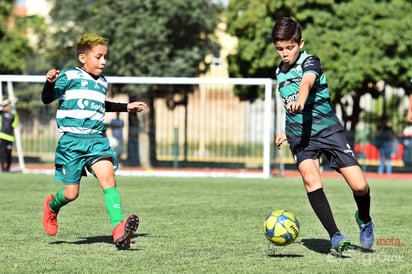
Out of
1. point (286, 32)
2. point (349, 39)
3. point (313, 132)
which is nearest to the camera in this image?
point (286, 32)

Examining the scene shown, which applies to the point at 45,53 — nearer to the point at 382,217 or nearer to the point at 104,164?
the point at 382,217

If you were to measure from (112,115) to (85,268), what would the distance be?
1627 cm

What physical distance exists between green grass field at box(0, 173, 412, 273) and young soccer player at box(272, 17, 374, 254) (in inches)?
16.1

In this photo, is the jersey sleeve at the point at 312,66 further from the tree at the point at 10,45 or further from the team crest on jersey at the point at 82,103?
the tree at the point at 10,45

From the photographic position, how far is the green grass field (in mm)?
6848

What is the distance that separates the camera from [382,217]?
36.4ft

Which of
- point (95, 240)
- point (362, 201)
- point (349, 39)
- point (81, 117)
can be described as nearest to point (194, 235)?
point (95, 240)

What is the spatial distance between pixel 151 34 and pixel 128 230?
2067 centimetres

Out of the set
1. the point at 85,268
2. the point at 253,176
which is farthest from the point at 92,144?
the point at 253,176

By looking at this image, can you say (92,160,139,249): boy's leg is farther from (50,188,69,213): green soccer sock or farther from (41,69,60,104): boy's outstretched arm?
→ (41,69,60,104): boy's outstretched arm

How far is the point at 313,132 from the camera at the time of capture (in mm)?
7652

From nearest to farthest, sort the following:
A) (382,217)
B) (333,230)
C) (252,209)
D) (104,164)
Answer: (333,230) < (104,164) < (382,217) < (252,209)

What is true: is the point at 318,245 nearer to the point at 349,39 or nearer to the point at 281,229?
the point at 281,229

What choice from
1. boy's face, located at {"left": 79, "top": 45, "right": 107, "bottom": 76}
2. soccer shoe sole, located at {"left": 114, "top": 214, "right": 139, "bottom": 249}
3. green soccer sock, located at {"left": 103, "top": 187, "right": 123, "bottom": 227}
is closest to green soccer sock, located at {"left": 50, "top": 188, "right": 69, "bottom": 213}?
green soccer sock, located at {"left": 103, "top": 187, "right": 123, "bottom": 227}
